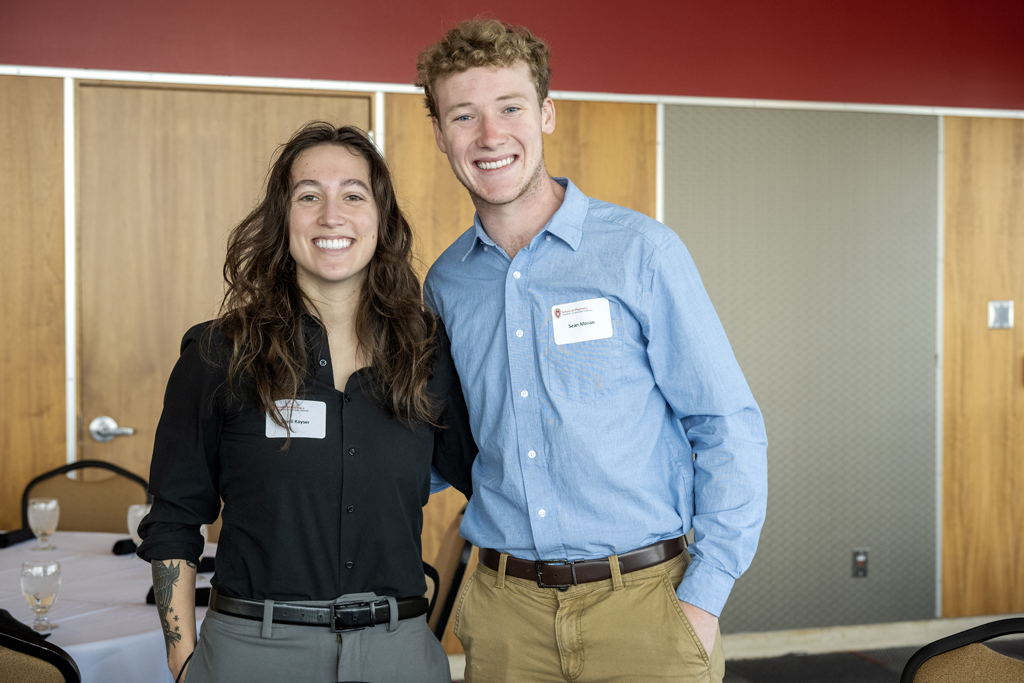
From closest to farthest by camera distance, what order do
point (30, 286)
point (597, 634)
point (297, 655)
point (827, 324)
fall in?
point (297, 655), point (597, 634), point (30, 286), point (827, 324)

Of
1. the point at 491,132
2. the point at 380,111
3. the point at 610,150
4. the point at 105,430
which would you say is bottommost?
the point at 105,430

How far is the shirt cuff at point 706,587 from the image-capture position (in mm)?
Result: 1506

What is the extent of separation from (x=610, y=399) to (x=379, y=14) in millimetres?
2954

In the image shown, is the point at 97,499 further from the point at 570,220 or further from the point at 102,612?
the point at 570,220

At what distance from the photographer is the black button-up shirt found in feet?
4.75

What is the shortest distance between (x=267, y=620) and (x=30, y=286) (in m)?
2.92

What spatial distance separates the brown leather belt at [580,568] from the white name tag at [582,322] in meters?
0.44

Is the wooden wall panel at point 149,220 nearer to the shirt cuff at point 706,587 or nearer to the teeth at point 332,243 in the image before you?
the teeth at point 332,243

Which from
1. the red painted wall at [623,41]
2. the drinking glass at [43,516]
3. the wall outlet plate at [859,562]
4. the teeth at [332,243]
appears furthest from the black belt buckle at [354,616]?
the wall outlet plate at [859,562]

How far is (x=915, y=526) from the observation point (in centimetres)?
427

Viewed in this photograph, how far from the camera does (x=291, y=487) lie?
1478 mm

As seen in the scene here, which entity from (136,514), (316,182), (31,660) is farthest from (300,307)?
(136,514)

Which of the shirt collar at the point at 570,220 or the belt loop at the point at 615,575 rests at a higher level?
the shirt collar at the point at 570,220

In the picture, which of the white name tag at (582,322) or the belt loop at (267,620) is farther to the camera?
the white name tag at (582,322)
